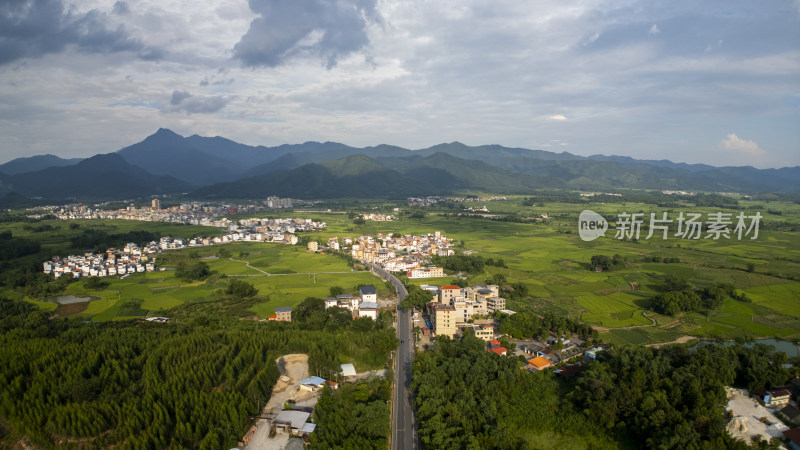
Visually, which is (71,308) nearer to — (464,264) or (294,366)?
(294,366)

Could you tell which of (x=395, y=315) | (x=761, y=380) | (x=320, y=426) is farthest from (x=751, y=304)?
(x=320, y=426)

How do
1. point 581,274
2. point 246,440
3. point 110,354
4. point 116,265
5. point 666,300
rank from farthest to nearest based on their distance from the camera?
1. point 116,265
2. point 581,274
3. point 666,300
4. point 110,354
5. point 246,440

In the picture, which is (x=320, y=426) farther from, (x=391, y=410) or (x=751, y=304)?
(x=751, y=304)

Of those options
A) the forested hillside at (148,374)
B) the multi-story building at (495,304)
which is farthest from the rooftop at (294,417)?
the multi-story building at (495,304)

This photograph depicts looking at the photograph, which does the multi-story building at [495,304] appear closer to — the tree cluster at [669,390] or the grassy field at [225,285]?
the tree cluster at [669,390]

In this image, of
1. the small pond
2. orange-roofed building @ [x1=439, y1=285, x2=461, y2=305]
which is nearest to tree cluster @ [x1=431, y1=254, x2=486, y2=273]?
orange-roofed building @ [x1=439, y1=285, x2=461, y2=305]

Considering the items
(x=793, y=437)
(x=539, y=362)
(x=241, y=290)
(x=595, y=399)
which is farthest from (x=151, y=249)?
(x=793, y=437)
